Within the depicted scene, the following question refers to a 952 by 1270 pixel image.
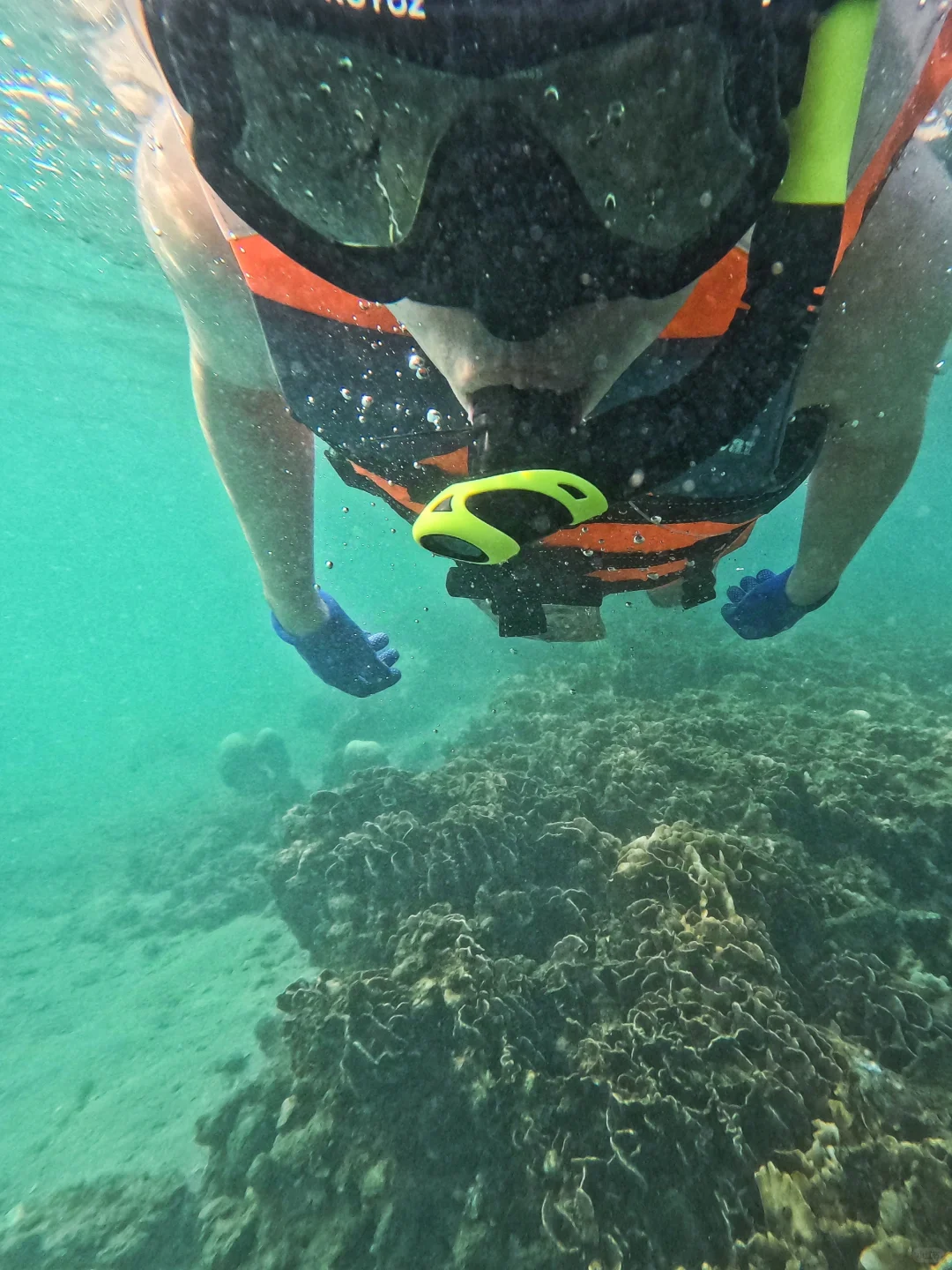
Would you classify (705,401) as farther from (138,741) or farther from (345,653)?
(138,741)

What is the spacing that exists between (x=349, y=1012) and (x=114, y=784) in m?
21.5

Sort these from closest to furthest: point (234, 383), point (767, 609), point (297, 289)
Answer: point (297, 289)
point (234, 383)
point (767, 609)

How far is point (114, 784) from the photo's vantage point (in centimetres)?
2136

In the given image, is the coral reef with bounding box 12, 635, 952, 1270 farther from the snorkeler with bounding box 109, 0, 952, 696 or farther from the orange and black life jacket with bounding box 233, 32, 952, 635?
the snorkeler with bounding box 109, 0, 952, 696

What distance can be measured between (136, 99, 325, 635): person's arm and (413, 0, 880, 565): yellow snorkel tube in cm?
122

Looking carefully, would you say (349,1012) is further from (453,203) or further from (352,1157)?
(453,203)

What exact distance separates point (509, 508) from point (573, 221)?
49 cm

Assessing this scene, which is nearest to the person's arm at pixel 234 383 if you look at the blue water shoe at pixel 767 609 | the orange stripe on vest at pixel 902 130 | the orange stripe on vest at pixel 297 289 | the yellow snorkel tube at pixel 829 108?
A: the orange stripe on vest at pixel 297 289

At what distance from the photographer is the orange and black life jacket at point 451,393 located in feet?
5.10

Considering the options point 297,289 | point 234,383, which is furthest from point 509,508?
point 234,383

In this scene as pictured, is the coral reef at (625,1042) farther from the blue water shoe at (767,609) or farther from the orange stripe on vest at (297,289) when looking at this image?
the orange stripe on vest at (297,289)

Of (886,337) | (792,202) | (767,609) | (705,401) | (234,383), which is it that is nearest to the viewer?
(792,202)

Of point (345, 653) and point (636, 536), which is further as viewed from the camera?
point (345, 653)

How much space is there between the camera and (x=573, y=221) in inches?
39.3
